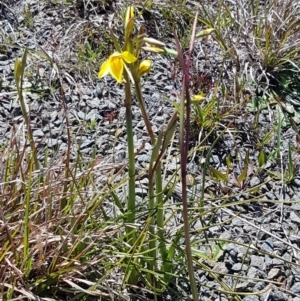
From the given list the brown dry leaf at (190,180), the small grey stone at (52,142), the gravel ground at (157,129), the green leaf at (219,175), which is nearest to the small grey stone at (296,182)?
the gravel ground at (157,129)

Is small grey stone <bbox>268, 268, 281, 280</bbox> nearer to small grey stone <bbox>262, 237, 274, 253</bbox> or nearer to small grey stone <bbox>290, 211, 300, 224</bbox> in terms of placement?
small grey stone <bbox>262, 237, 274, 253</bbox>

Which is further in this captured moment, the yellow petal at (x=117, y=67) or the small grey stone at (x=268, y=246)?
the small grey stone at (x=268, y=246)

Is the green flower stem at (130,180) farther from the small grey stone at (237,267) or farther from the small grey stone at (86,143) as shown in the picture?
the small grey stone at (86,143)

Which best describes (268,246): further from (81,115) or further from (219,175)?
(81,115)

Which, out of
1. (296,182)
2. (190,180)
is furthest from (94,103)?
(296,182)

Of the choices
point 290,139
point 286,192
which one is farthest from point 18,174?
point 290,139

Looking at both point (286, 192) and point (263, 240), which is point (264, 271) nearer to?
point (263, 240)

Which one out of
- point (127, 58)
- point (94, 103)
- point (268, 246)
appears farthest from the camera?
point (94, 103)

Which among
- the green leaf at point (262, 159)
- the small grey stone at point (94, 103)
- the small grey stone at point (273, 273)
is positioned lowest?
the small grey stone at point (273, 273)

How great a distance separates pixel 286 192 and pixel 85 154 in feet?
2.26

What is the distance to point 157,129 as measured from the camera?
6.82 ft

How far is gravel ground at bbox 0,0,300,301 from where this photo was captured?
157 cm

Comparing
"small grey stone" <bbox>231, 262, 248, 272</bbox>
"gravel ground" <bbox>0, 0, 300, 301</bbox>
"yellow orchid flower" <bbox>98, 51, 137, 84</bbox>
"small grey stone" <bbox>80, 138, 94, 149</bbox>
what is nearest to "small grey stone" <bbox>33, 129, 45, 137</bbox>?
"gravel ground" <bbox>0, 0, 300, 301</bbox>

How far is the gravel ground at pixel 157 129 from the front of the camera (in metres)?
1.57
